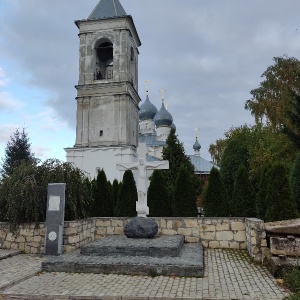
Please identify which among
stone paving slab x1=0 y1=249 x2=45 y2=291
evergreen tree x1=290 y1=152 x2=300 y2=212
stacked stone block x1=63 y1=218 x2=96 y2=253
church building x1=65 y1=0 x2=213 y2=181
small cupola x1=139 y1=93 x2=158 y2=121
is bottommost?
stone paving slab x1=0 y1=249 x2=45 y2=291

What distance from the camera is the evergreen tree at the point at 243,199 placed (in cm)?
1120

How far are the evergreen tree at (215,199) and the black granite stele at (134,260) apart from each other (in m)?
2.78

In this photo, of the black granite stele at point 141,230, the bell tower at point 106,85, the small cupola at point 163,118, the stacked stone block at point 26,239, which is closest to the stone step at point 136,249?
the black granite stele at point 141,230

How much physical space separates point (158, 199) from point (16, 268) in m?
5.95

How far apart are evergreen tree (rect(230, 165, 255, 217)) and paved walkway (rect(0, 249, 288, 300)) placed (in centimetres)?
377

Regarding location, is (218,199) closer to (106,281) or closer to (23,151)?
(106,281)

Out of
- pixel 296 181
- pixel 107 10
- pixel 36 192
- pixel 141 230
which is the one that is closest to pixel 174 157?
pixel 296 181

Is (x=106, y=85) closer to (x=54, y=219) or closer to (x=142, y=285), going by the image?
(x=54, y=219)

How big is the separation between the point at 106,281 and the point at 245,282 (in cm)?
251

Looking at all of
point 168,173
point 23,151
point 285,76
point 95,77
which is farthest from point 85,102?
point 285,76

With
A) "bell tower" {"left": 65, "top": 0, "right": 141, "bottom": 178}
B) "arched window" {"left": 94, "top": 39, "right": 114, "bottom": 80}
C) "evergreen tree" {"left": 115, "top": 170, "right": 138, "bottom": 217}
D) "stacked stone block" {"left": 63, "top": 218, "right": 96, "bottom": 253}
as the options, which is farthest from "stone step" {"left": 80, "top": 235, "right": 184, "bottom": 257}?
"arched window" {"left": 94, "top": 39, "right": 114, "bottom": 80}

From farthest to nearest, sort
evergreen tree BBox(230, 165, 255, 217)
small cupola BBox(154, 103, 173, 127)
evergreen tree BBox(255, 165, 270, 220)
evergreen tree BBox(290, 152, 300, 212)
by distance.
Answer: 1. small cupola BBox(154, 103, 173, 127)
2. evergreen tree BBox(290, 152, 300, 212)
3. evergreen tree BBox(230, 165, 255, 217)
4. evergreen tree BBox(255, 165, 270, 220)

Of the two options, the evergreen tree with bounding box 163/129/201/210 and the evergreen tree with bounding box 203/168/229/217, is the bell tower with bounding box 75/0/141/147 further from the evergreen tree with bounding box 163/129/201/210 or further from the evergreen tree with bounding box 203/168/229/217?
Answer: the evergreen tree with bounding box 203/168/229/217

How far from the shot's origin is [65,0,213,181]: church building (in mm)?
27000
